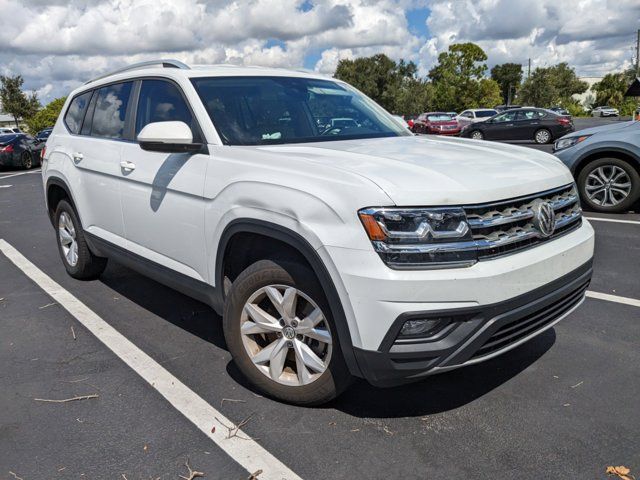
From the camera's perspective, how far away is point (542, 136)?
23719 mm

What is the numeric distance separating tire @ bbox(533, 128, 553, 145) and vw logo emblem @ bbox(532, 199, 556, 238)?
22.6 metres

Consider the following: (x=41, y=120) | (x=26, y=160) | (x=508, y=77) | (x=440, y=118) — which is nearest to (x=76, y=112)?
(x=26, y=160)

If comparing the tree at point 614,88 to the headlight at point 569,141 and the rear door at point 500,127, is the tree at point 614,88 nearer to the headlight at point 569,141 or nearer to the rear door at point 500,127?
the rear door at point 500,127

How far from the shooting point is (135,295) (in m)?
5.02

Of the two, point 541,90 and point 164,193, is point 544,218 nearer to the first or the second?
point 164,193

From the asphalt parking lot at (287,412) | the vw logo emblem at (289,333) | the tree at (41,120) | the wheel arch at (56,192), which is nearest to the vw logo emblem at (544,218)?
the asphalt parking lot at (287,412)

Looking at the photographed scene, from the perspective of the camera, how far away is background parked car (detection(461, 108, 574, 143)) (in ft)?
76.6

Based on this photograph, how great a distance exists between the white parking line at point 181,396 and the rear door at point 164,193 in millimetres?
631

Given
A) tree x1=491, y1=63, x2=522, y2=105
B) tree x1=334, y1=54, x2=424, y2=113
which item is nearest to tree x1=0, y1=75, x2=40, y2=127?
tree x1=334, y1=54, x2=424, y2=113

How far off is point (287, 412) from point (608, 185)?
6522 millimetres

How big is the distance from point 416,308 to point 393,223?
1.22 feet

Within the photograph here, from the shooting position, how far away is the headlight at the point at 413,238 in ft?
8.00

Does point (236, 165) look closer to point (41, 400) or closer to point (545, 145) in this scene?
point (41, 400)

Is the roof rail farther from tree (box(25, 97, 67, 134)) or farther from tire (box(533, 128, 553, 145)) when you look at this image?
tree (box(25, 97, 67, 134))
